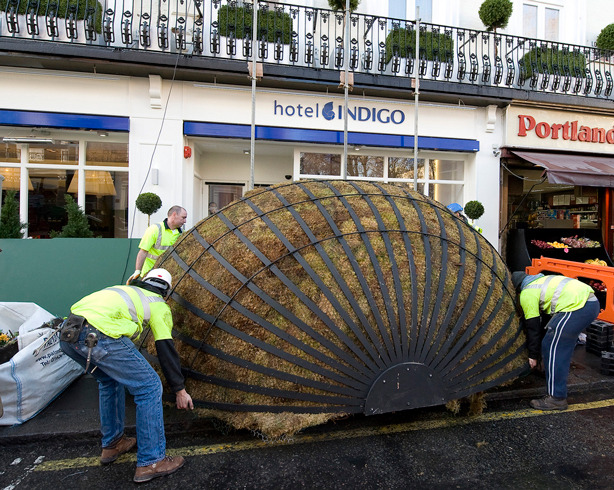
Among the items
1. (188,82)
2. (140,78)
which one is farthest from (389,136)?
Result: (140,78)

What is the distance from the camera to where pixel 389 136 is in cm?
920

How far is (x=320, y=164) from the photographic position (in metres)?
9.50

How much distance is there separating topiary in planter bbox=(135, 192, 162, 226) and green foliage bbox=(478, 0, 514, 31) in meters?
9.30

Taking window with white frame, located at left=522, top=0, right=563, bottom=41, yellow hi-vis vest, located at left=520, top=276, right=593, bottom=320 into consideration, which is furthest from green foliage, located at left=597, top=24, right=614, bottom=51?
yellow hi-vis vest, located at left=520, top=276, right=593, bottom=320

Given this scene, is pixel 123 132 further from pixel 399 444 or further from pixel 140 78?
pixel 399 444

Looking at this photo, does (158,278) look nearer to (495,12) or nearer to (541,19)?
(495,12)

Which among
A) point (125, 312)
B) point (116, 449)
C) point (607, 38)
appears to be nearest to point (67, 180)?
point (125, 312)

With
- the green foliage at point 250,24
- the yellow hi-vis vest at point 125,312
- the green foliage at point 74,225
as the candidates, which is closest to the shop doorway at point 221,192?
the green foliage at point 74,225

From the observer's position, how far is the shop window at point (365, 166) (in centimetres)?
969

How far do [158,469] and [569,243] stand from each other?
10431 millimetres

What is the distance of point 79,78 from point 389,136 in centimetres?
703

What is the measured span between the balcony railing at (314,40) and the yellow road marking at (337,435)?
6744 millimetres

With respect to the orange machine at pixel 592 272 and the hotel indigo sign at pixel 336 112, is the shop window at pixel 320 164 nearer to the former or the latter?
the hotel indigo sign at pixel 336 112

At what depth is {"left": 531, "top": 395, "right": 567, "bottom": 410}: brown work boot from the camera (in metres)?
3.77
